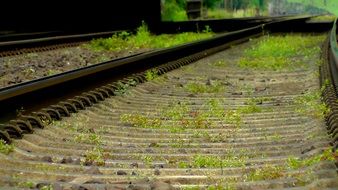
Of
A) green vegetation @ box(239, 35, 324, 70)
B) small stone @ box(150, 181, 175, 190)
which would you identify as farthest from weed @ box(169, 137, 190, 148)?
green vegetation @ box(239, 35, 324, 70)

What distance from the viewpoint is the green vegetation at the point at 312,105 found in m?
4.64

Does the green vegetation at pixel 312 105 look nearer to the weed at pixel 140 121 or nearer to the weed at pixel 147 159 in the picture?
the weed at pixel 140 121

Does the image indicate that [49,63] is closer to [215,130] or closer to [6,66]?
[6,66]

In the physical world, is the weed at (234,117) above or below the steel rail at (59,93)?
below

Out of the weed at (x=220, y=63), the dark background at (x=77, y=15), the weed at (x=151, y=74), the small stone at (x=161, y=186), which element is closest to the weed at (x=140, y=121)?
the small stone at (x=161, y=186)

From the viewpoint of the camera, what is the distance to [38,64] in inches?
407

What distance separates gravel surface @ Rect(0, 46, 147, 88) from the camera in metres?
8.71

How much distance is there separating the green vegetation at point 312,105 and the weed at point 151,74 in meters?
2.17

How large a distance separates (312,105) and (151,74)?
2.89 metres

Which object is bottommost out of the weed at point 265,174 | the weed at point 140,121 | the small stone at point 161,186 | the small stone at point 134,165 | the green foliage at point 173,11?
the green foliage at point 173,11

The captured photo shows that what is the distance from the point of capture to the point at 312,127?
4199mm

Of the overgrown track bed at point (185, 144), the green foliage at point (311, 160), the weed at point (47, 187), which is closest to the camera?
the weed at point (47, 187)

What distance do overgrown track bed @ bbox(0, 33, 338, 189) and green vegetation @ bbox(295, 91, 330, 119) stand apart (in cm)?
1

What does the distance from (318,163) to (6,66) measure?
802 centimetres
